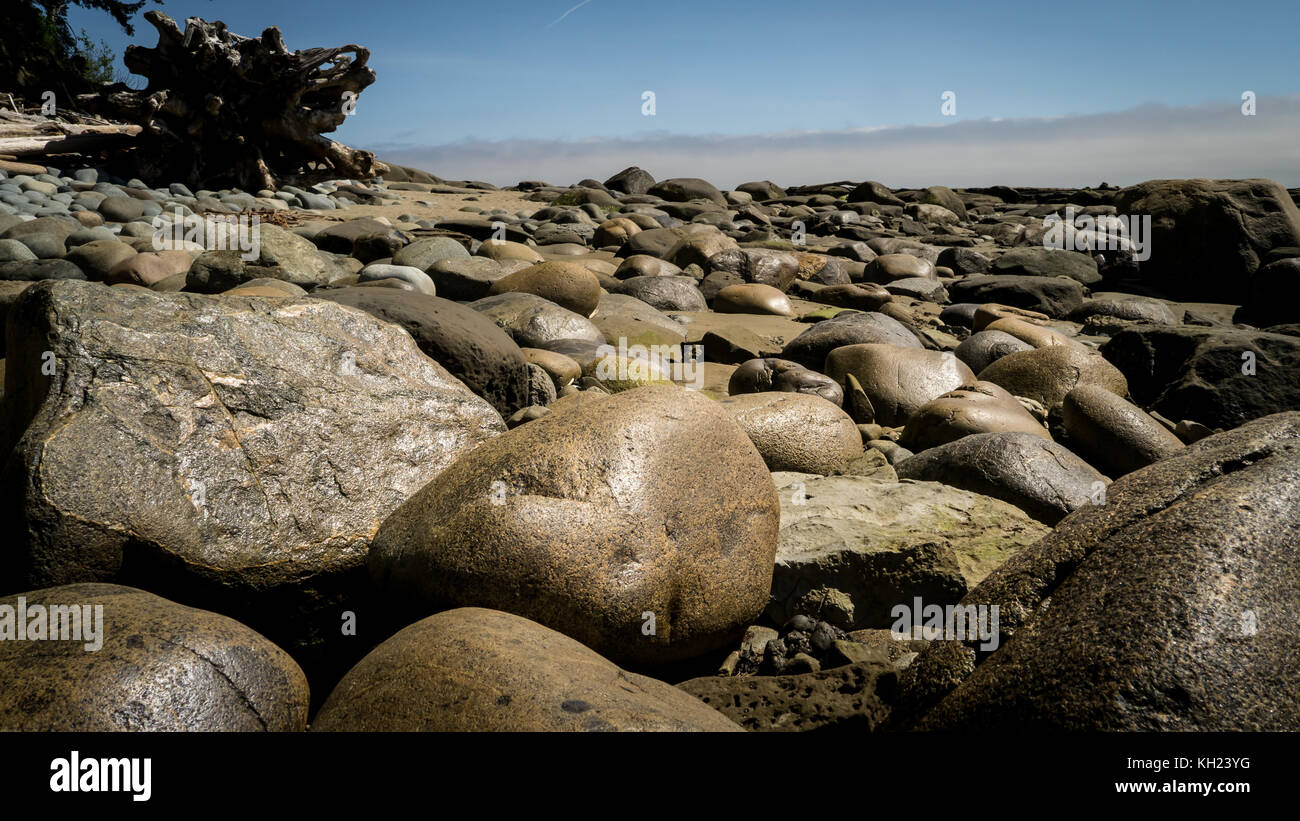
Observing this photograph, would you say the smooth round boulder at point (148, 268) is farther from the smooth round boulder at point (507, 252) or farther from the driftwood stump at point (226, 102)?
the driftwood stump at point (226, 102)

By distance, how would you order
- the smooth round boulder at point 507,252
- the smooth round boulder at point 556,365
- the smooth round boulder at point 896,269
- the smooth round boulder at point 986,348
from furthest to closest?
the smooth round boulder at point 896,269
the smooth round boulder at point 507,252
the smooth round boulder at point 986,348
the smooth round boulder at point 556,365

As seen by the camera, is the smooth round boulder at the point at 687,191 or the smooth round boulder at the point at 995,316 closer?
the smooth round boulder at the point at 995,316

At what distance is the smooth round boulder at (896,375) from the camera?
680cm

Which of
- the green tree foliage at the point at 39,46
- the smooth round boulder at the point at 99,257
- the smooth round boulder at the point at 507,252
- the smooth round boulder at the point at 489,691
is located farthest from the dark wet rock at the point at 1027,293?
the green tree foliage at the point at 39,46

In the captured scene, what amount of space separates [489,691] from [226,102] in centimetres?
1825

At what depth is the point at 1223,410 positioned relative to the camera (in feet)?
24.8

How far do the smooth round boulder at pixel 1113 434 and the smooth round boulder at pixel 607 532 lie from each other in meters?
3.51

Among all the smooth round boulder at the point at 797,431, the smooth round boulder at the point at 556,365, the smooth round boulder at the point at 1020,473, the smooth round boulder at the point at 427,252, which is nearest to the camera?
the smooth round boulder at the point at 1020,473

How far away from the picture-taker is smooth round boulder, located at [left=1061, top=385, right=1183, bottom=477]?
229 inches

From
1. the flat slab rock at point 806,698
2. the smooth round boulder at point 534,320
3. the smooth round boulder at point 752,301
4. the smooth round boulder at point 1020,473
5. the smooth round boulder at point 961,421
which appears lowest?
the flat slab rock at point 806,698

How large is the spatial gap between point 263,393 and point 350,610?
0.99 meters

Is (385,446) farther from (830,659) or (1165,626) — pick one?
(1165,626)

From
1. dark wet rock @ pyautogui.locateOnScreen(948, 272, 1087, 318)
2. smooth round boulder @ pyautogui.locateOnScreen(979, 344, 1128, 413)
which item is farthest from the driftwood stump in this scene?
smooth round boulder @ pyautogui.locateOnScreen(979, 344, 1128, 413)
